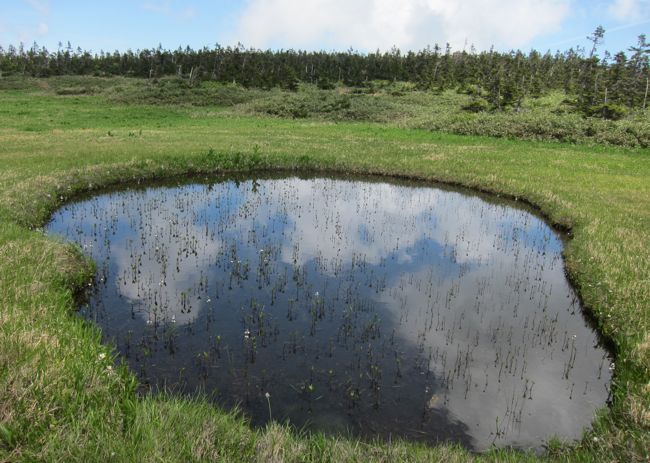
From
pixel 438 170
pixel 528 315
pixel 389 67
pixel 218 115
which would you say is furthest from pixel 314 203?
pixel 389 67

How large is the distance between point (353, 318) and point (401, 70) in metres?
115

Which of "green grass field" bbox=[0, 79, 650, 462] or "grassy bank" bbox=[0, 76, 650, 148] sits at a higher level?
"grassy bank" bbox=[0, 76, 650, 148]

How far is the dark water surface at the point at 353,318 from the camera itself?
7699mm

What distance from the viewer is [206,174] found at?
27.2 metres

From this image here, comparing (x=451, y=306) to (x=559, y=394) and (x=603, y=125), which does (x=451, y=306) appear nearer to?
(x=559, y=394)

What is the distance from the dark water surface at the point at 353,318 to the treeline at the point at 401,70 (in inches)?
2196

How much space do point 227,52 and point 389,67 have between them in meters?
46.7

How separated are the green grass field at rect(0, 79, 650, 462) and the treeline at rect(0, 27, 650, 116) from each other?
134ft

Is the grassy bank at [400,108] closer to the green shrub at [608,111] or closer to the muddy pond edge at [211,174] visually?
the green shrub at [608,111]

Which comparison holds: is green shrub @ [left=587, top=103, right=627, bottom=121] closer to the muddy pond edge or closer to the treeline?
the treeline

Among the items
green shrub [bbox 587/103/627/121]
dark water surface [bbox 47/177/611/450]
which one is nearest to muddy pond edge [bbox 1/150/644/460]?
dark water surface [bbox 47/177/611/450]

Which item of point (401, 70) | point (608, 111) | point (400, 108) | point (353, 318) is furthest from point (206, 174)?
point (401, 70)

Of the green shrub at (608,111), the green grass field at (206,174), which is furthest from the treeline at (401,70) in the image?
the green grass field at (206,174)

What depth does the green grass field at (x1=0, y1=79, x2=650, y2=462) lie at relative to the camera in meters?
5.42
